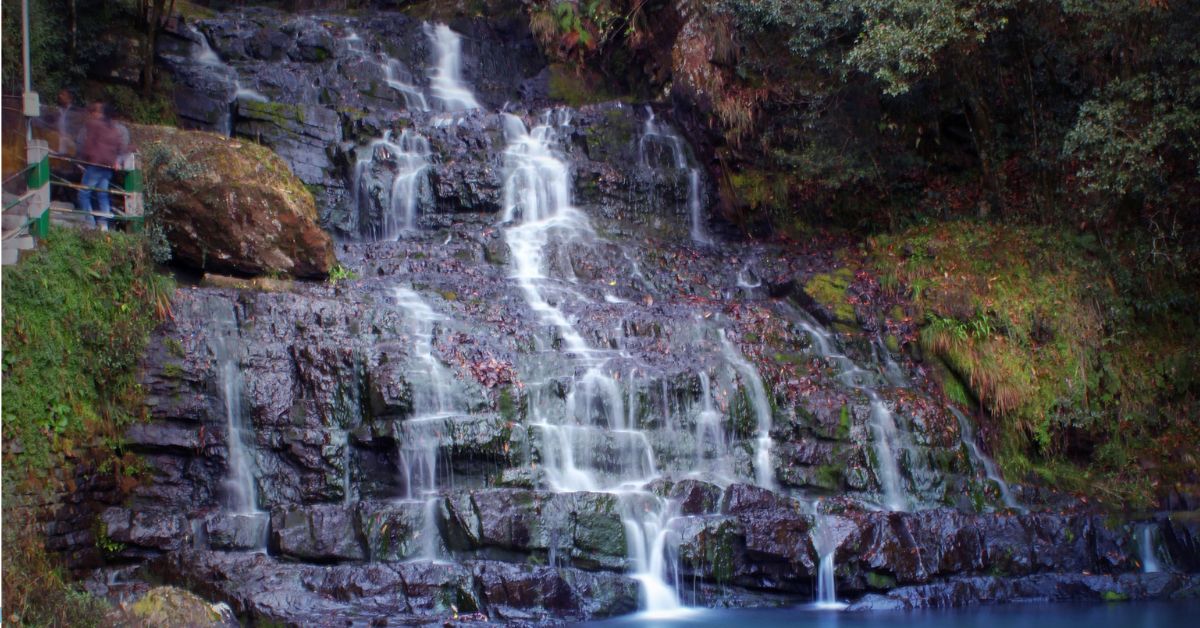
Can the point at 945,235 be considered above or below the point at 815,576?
above

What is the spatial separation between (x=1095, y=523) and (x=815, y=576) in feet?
12.9

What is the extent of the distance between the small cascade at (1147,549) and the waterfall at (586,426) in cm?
603

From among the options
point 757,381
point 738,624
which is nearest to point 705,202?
point 757,381

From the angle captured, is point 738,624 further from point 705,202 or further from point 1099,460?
point 705,202

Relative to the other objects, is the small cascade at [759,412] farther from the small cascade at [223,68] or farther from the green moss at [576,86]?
the small cascade at [223,68]

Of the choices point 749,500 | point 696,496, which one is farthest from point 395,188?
point 749,500

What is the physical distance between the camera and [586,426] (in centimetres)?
1216

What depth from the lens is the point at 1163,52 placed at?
43.9ft

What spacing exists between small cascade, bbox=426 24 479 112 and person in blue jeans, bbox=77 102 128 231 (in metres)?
8.88

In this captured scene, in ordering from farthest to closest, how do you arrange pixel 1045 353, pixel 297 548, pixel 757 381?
pixel 1045 353 → pixel 757 381 → pixel 297 548

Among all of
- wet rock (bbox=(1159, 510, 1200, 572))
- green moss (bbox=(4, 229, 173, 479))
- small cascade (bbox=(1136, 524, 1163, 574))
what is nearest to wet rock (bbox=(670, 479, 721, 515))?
small cascade (bbox=(1136, 524, 1163, 574))

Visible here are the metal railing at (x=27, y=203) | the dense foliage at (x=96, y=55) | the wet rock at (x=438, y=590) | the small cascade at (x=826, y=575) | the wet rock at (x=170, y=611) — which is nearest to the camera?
the wet rock at (x=170, y=611)

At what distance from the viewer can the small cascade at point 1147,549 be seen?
38.8 ft

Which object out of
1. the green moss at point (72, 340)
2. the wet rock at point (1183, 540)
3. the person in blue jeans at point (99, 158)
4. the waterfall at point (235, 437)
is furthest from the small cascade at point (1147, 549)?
the person in blue jeans at point (99, 158)
